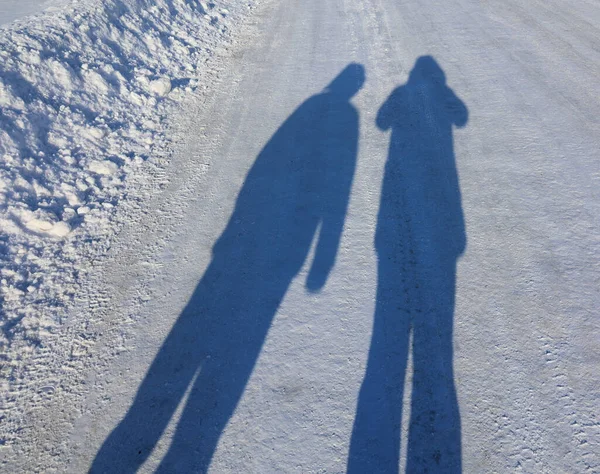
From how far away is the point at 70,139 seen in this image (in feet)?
20.0

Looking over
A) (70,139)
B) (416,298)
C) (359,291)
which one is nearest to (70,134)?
(70,139)

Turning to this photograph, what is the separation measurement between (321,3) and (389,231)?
8.76 meters

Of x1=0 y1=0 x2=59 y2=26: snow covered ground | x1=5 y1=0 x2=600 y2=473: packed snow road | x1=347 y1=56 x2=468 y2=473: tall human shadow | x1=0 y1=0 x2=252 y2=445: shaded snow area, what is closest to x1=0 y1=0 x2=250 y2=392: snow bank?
x1=0 y1=0 x2=252 y2=445: shaded snow area

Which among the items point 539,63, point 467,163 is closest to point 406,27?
point 539,63

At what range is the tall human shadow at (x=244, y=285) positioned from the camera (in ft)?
11.2

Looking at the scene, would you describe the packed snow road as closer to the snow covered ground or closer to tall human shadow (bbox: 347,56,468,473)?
tall human shadow (bbox: 347,56,468,473)

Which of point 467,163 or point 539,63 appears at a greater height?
point 539,63

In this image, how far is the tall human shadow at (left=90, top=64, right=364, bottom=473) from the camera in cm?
342

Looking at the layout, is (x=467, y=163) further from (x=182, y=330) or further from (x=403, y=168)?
(x=182, y=330)

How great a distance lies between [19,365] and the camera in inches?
154

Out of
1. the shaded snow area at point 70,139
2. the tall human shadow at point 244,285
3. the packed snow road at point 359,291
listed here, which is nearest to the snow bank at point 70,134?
the shaded snow area at point 70,139

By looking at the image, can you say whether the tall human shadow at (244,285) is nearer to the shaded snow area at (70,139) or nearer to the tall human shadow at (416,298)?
the tall human shadow at (416,298)

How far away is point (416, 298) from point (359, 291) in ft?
1.68

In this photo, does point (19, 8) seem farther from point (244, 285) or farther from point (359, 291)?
point (359, 291)
